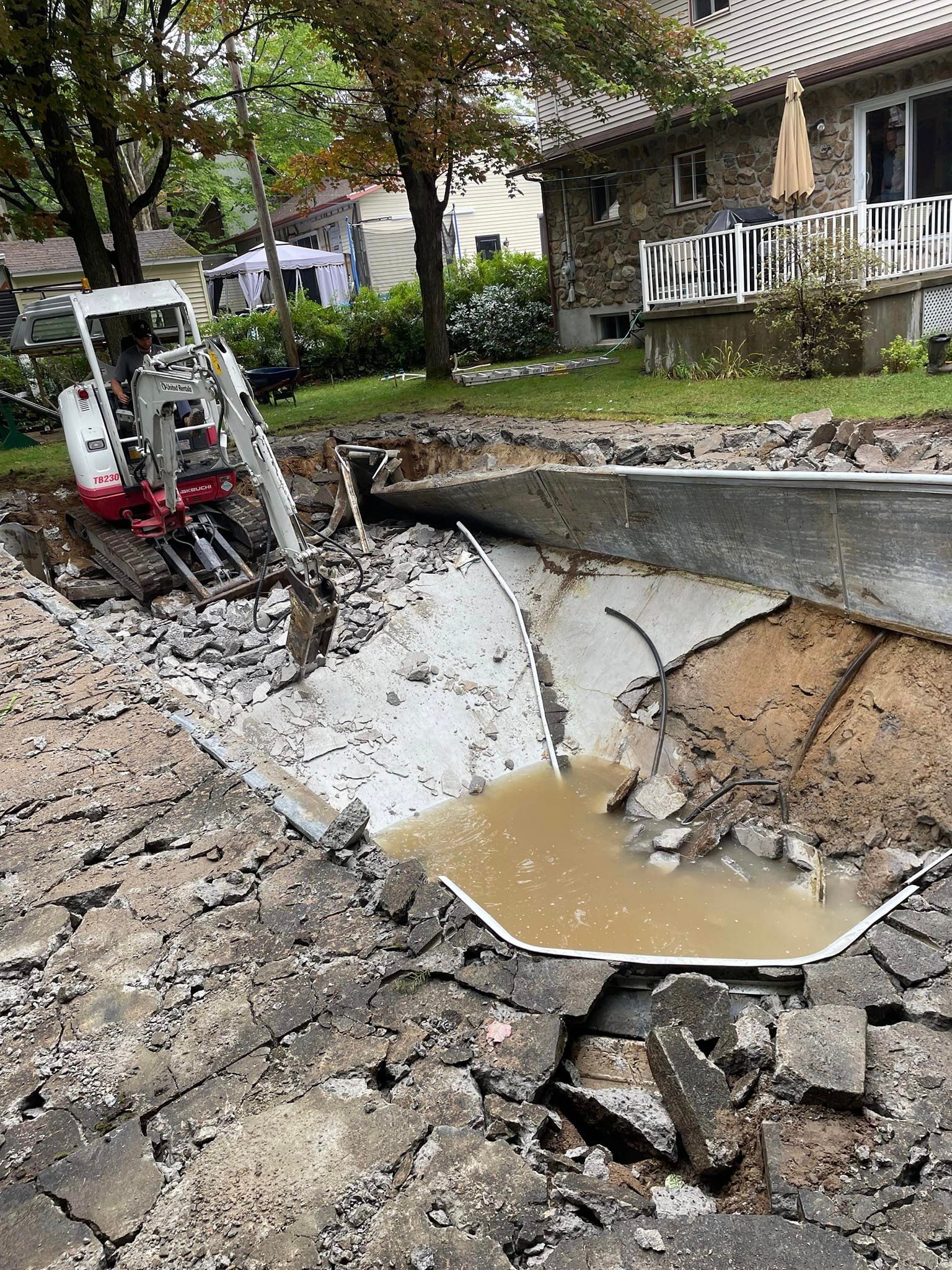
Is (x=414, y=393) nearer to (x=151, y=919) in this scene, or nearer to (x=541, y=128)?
(x=541, y=128)

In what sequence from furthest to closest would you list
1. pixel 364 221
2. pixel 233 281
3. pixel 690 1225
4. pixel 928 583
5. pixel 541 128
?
pixel 233 281
pixel 364 221
pixel 541 128
pixel 928 583
pixel 690 1225

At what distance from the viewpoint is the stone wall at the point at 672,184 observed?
1310cm

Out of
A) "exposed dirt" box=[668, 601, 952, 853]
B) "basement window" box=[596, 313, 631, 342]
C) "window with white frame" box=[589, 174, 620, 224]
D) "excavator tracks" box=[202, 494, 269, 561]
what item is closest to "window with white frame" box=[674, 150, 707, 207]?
"window with white frame" box=[589, 174, 620, 224]

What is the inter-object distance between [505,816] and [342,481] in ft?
17.8

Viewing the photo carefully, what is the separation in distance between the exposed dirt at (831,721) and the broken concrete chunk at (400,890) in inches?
109

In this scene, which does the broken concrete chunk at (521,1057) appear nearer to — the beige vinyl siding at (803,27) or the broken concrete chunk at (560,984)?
the broken concrete chunk at (560,984)

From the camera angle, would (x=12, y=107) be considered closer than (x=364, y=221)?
Yes

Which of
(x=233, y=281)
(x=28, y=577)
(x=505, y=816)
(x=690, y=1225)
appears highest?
(x=233, y=281)

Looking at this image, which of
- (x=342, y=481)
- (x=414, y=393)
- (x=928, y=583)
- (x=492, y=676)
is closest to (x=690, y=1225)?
(x=928, y=583)

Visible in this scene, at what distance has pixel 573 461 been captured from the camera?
8.80 metres

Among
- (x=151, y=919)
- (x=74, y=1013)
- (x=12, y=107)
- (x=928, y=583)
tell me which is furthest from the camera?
(x=12, y=107)

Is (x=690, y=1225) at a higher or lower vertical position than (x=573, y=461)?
lower

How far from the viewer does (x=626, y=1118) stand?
9.87 ft

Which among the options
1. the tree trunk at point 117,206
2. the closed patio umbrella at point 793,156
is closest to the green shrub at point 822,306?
the closed patio umbrella at point 793,156
